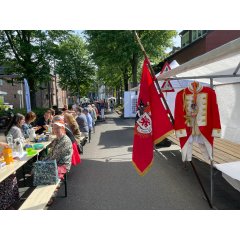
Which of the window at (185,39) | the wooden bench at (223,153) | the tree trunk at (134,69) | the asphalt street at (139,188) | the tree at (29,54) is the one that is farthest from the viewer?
the window at (185,39)

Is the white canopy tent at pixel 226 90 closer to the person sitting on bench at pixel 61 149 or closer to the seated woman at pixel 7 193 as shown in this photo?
the person sitting on bench at pixel 61 149

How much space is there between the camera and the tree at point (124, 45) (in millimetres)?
24034

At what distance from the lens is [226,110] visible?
375 inches

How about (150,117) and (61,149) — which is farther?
(61,149)

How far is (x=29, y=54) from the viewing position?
2231 centimetres

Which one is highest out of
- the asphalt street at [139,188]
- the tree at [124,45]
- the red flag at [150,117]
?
the tree at [124,45]

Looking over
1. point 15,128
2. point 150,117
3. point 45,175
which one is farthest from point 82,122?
point 150,117

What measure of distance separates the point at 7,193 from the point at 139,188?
2.69m

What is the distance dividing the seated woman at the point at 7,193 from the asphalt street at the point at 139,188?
30.2 inches

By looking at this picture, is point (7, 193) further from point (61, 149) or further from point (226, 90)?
point (226, 90)

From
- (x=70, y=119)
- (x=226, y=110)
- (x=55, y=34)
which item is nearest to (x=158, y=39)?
(x=55, y=34)

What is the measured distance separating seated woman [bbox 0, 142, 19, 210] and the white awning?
3.47 meters

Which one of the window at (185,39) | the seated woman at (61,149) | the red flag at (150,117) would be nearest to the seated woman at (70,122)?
the seated woman at (61,149)

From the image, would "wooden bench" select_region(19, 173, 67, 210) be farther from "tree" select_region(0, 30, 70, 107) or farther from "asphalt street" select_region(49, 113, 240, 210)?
"tree" select_region(0, 30, 70, 107)
